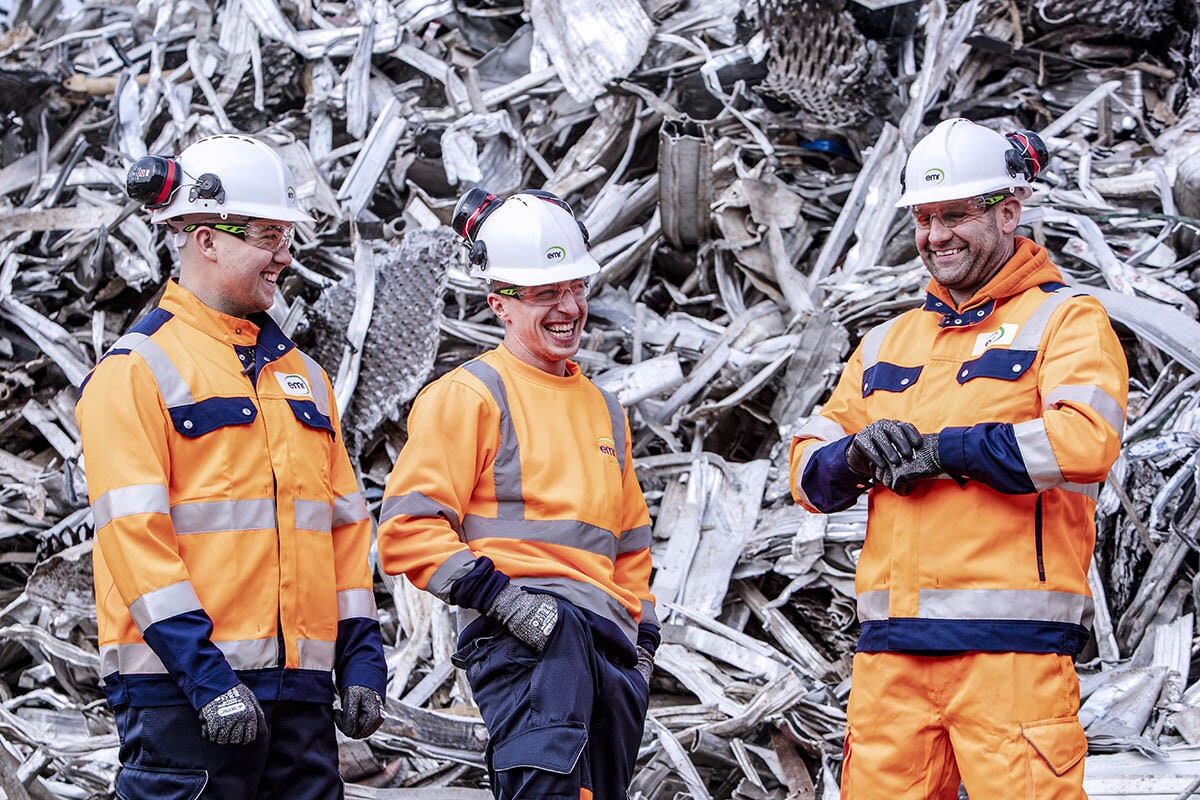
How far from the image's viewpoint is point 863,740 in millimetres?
3252

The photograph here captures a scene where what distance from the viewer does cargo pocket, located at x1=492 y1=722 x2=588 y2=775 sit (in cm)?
306

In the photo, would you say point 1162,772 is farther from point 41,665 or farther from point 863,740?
point 41,665

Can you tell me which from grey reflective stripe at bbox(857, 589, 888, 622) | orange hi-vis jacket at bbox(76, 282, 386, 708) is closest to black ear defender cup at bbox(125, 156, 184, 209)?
orange hi-vis jacket at bbox(76, 282, 386, 708)

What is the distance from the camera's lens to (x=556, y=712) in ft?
10.3

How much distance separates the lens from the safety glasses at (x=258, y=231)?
129 inches

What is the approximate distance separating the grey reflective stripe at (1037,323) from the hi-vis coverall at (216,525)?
5.93 ft

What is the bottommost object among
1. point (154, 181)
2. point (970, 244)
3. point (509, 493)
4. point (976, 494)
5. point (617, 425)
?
point (617, 425)

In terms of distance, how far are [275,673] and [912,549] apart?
1602mm

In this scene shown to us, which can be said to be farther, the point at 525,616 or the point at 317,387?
the point at 317,387

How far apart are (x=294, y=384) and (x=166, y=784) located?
1.04 meters

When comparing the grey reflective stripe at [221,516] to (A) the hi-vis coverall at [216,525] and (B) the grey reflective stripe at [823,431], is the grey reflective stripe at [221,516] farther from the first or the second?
(B) the grey reflective stripe at [823,431]

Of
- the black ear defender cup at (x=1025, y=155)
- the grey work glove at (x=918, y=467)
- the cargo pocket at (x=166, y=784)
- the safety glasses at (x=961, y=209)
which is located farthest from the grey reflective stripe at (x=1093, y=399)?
the cargo pocket at (x=166, y=784)

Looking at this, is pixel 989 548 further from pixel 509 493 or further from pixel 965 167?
pixel 509 493

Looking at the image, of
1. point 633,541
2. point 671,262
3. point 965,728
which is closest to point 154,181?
point 633,541
